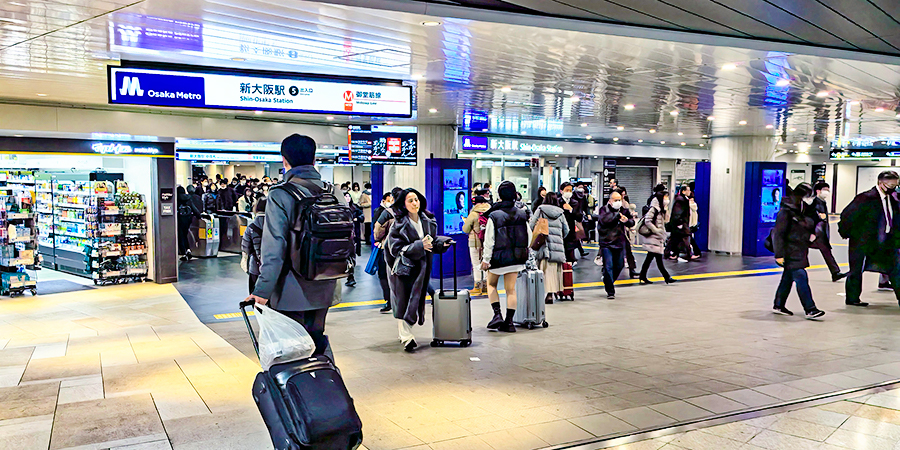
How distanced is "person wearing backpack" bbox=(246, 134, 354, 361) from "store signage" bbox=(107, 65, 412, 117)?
269 cm

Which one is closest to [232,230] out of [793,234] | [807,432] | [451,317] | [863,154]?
[451,317]

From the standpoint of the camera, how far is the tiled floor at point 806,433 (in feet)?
13.7

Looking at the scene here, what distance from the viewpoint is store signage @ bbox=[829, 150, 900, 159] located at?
2198 cm

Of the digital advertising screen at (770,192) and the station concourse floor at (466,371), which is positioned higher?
the digital advertising screen at (770,192)

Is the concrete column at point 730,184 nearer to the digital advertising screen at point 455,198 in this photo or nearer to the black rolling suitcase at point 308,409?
the digital advertising screen at point 455,198

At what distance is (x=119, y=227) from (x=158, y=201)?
32.2 inches

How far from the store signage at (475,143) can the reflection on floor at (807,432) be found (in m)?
10.6

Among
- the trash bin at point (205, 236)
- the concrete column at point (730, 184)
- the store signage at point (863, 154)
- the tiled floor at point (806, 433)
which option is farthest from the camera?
the store signage at point (863, 154)

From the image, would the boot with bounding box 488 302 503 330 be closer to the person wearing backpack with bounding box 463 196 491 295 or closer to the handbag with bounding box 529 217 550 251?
the handbag with bounding box 529 217 550 251

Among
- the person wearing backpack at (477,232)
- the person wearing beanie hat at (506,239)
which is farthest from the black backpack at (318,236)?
the person wearing backpack at (477,232)

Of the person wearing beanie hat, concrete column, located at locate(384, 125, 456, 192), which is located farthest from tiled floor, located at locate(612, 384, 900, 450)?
concrete column, located at locate(384, 125, 456, 192)

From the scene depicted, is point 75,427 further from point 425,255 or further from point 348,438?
point 425,255

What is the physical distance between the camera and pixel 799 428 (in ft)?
14.7

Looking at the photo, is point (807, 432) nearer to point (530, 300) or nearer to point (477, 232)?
point (530, 300)
